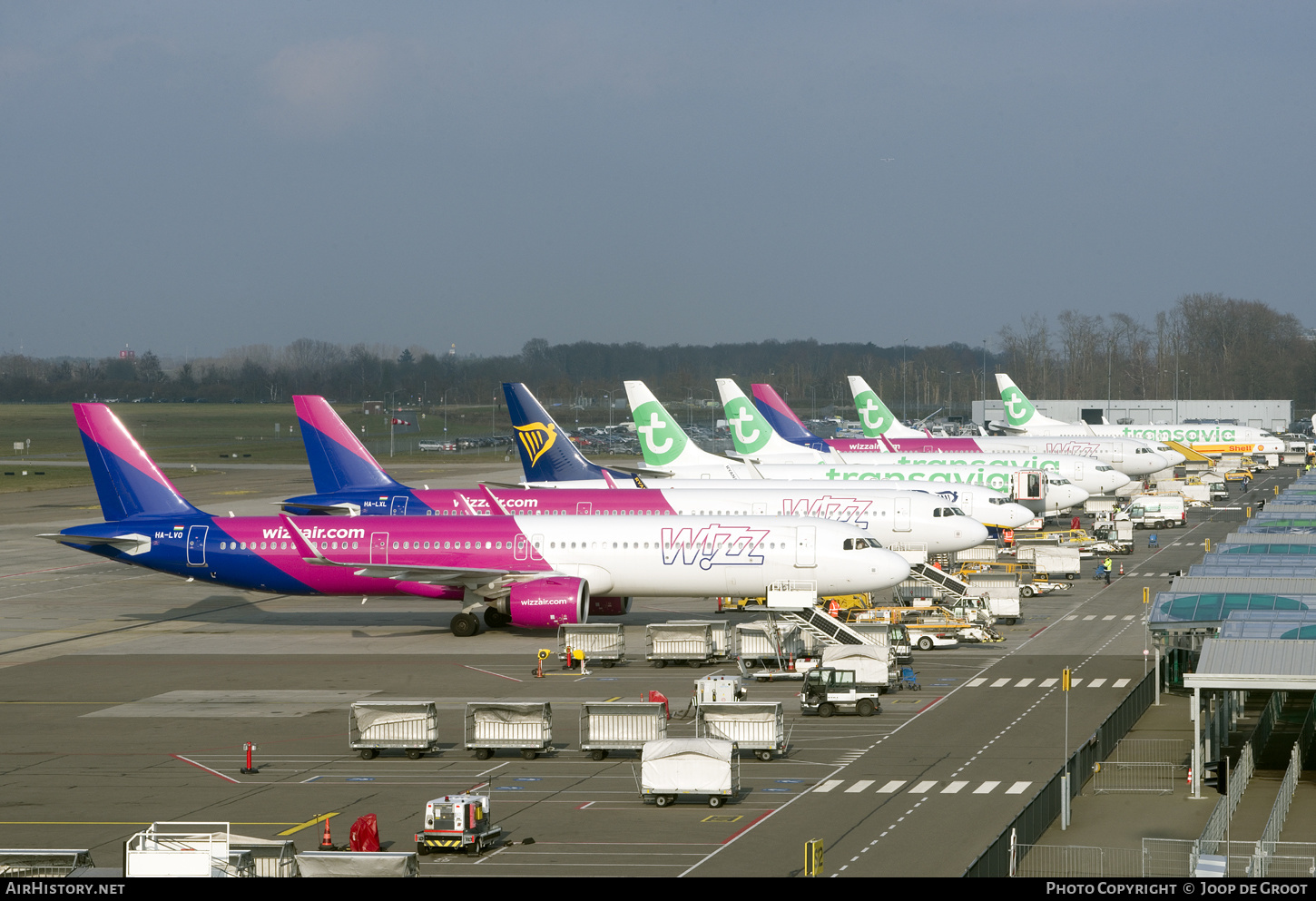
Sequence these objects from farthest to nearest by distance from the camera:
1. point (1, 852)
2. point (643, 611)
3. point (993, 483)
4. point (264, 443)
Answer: point (264, 443)
point (993, 483)
point (643, 611)
point (1, 852)

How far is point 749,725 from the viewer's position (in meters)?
32.7

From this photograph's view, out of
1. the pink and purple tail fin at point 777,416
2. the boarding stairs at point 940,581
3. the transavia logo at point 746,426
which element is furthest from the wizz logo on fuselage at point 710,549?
the pink and purple tail fin at point 777,416

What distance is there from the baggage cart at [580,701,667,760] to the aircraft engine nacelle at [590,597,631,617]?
20.2 meters

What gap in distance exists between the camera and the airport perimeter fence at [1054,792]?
21.5m

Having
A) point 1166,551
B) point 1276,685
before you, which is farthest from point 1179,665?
point 1166,551

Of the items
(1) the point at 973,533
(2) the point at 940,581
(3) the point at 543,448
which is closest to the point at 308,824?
(2) the point at 940,581

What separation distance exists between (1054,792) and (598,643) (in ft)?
72.0

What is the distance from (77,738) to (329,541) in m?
17.1

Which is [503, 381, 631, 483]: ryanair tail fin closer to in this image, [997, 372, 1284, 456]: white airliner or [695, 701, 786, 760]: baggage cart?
[695, 701, 786, 760]: baggage cart

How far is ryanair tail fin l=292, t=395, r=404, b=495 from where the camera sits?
220 ft

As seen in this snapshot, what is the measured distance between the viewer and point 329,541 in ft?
170

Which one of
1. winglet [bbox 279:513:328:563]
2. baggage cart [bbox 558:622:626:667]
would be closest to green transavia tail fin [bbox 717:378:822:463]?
winglet [bbox 279:513:328:563]

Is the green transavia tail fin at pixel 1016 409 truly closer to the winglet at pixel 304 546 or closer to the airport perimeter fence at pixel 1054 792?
the winglet at pixel 304 546

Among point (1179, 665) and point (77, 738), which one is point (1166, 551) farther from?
point (77, 738)
